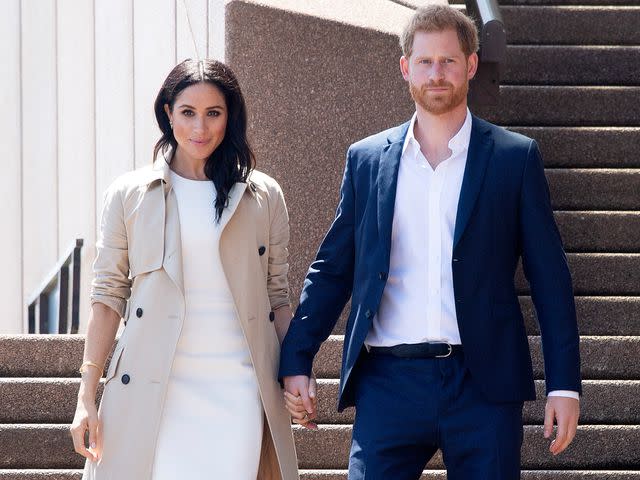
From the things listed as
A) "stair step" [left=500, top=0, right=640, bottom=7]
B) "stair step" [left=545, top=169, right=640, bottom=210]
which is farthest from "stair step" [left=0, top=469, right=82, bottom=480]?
"stair step" [left=500, top=0, right=640, bottom=7]

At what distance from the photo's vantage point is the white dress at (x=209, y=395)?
3.90m

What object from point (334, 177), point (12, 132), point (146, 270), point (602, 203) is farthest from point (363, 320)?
point (12, 132)

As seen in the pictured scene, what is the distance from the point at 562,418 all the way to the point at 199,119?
140 centimetres

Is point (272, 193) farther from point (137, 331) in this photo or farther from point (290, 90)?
point (290, 90)

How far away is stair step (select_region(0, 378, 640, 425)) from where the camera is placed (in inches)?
214

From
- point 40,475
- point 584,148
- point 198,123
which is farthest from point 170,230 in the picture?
point 584,148

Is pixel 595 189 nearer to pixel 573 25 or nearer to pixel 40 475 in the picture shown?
pixel 573 25

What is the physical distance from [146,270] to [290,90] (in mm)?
2793

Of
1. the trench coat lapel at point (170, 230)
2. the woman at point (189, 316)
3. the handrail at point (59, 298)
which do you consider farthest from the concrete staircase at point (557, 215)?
the handrail at point (59, 298)

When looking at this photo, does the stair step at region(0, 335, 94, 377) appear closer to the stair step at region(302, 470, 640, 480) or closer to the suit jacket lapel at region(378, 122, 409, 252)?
the stair step at region(302, 470, 640, 480)

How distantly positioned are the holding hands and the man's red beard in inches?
35.5

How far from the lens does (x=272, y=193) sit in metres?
4.24

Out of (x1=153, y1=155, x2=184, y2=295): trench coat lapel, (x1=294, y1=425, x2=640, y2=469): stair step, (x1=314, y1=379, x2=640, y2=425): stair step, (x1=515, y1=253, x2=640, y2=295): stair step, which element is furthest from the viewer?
(x1=515, y1=253, x2=640, y2=295): stair step

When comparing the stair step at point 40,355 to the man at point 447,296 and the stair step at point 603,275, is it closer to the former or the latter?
the man at point 447,296
